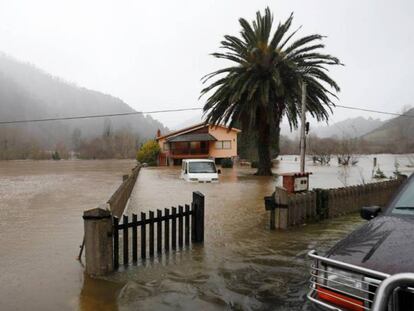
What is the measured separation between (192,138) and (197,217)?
42.6 meters

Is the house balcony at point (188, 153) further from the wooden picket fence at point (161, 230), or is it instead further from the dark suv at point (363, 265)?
the dark suv at point (363, 265)

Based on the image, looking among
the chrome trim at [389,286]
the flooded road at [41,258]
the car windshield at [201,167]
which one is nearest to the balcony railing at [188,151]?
the car windshield at [201,167]

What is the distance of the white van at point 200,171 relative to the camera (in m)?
22.0

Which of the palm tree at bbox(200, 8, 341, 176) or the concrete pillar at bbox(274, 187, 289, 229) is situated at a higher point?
the palm tree at bbox(200, 8, 341, 176)

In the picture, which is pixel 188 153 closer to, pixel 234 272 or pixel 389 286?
pixel 234 272

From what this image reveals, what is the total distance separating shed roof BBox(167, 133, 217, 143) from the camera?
49356mm

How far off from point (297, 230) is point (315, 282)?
609 cm

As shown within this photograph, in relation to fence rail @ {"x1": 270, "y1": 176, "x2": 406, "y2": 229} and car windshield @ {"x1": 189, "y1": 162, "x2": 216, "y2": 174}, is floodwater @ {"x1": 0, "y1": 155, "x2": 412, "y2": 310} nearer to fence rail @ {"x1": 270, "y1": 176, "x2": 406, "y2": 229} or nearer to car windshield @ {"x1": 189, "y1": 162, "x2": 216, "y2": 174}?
fence rail @ {"x1": 270, "y1": 176, "x2": 406, "y2": 229}

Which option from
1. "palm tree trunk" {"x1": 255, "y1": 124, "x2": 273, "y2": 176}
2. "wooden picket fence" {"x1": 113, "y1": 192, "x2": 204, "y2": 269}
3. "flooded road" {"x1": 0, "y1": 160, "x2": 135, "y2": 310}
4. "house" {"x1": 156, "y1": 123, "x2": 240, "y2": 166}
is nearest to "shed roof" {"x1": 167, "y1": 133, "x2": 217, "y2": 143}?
"house" {"x1": 156, "y1": 123, "x2": 240, "y2": 166}

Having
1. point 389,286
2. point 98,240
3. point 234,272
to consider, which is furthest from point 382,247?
point 98,240

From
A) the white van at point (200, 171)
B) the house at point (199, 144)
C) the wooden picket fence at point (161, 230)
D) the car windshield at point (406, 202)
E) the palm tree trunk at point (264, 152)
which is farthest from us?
the house at point (199, 144)

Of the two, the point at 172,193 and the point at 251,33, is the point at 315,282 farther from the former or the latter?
the point at 251,33

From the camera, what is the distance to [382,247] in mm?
2984

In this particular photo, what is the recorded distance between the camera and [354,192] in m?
11.5
